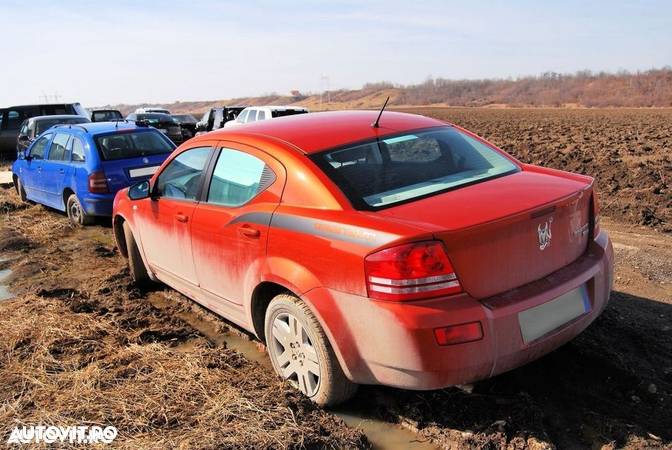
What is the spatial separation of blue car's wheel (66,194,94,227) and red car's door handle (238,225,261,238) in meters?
5.75

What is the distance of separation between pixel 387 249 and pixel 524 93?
428 feet

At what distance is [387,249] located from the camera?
2.67 meters

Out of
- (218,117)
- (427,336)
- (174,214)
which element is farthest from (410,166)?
(218,117)

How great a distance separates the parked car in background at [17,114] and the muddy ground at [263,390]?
1616 centimetres

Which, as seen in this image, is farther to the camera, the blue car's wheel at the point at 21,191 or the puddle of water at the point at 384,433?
the blue car's wheel at the point at 21,191

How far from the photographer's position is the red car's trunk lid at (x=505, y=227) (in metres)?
2.72

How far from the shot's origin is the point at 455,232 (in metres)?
2.68

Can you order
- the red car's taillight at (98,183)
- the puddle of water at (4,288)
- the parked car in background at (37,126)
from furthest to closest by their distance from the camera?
the parked car in background at (37,126) < the red car's taillight at (98,183) < the puddle of water at (4,288)

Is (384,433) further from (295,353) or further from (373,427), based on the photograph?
(295,353)

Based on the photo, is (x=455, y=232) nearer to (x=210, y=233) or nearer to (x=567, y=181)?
(x=567, y=181)

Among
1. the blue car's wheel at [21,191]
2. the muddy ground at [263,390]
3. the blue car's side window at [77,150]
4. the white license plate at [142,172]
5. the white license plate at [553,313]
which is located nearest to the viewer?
the white license plate at [553,313]

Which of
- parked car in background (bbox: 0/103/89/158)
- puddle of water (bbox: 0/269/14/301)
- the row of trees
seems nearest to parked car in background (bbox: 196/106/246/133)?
parked car in background (bbox: 0/103/89/158)

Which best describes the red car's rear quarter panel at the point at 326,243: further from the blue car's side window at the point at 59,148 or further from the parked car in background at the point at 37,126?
the parked car in background at the point at 37,126

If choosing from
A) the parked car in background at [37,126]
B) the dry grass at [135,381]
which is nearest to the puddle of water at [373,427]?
the dry grass at [135,381]
